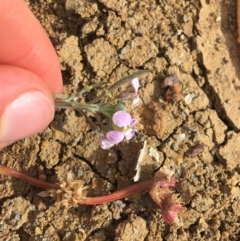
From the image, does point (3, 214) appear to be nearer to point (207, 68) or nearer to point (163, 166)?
point (163, 166)

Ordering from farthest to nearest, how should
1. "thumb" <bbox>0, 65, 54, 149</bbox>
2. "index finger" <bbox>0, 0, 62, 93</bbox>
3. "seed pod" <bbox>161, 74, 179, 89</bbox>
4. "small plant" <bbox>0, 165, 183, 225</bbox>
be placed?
1. "seed pod" <bbox>161, 74, 179, 89</bbox>
2. "small plant" <bbox>0, 165, 183, 225</bbox>
3. "index finger" <bbox>0, 0, 62, 93</bbox>
4. "thumb" <bbox>0, 65, 54, 149</bbox>

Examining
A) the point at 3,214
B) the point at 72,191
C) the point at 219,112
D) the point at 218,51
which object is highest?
the point at 218,51

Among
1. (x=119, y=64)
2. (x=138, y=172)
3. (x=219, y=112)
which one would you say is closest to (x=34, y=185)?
(x=138, y=172)

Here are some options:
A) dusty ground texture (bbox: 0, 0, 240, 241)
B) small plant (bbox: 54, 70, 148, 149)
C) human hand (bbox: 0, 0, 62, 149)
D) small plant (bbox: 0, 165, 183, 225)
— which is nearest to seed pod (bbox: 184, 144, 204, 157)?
dusty ground texture (bbox: 0, 0, 240, 241)

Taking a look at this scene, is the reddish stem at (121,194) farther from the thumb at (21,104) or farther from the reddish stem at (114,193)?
the thumb at (21,104)

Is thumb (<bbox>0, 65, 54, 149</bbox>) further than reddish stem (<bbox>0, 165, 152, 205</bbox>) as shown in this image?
No

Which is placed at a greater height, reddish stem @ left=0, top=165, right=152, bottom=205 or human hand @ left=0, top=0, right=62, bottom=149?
human hand @ left=0, top=0, right=62, bottom=149

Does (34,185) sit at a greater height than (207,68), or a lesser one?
lesser

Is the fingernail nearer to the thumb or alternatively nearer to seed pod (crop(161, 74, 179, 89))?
the thumb
